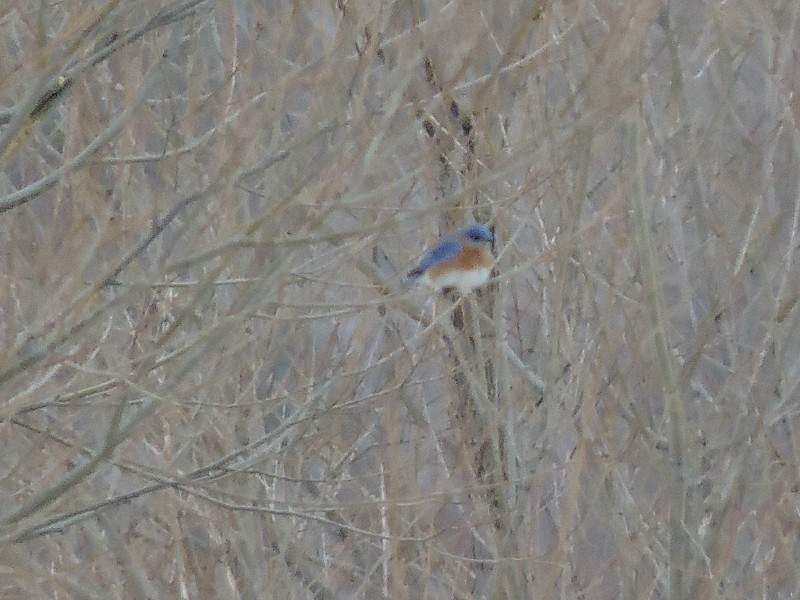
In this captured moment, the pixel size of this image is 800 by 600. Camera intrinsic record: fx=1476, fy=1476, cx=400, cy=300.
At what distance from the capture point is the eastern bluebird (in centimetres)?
554

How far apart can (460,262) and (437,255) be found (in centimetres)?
10

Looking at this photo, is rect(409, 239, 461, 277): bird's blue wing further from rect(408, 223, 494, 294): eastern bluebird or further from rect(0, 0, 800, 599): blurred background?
rect(0, 0, 800, 599): blurred background

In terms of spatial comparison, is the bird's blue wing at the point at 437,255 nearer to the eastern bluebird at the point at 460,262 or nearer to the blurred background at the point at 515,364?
the eastern bluebird at the point at 460,262

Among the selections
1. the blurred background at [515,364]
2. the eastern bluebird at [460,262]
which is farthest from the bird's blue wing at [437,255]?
the blurred background at [515,364]

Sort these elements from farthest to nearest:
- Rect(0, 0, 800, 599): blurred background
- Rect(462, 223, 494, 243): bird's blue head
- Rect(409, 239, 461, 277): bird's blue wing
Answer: Rect(462, 223, 494, 243): bird's blue head → Rect(409, 239, 461, 277): bird's blue wing → Rect(0, 0, 800, 599): blurred background

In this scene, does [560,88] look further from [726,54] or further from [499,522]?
[499,522]

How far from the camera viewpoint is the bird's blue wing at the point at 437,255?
18.0 feet

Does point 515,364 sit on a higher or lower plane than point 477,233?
lower

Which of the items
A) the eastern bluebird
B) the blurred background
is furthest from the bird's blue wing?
the blurred background

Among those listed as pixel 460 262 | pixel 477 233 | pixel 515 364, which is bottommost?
pixel 515 364

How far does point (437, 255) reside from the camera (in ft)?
18.4

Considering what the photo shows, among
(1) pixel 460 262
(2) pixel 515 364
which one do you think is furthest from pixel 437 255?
(2) pixel 515 364

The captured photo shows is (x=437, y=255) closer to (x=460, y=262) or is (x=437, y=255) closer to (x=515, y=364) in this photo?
(x=460, y=262)

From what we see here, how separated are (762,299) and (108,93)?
12.6 ft
